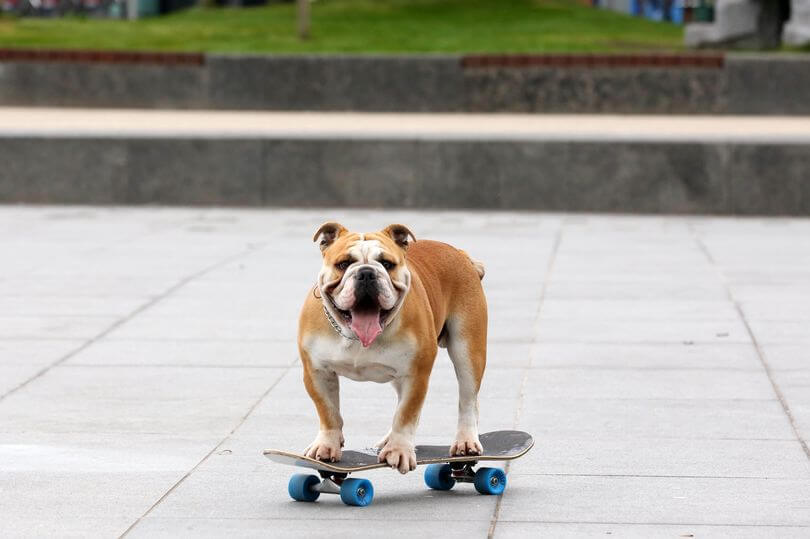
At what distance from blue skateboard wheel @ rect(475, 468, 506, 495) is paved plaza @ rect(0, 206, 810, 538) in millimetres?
39

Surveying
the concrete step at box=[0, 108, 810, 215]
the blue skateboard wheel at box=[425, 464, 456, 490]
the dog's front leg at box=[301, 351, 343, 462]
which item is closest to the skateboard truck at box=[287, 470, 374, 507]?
the dog's front leg at box=[301, 351, 343, 462]

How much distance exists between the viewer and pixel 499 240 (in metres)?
14.9

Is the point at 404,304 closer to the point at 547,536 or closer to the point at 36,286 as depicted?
the point at 547,536

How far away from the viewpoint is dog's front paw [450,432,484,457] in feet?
19.6

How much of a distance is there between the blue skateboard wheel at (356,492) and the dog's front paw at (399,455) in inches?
7.3

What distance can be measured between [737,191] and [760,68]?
479cm

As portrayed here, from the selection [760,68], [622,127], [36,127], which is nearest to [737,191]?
[622,127]

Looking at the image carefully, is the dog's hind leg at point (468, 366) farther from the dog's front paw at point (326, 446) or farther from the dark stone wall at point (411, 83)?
the dark stone wall at point (411, 83)

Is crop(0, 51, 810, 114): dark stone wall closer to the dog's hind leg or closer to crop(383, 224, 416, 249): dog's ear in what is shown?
the dog's hind leg

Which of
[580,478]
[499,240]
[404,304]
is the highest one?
[404,304]

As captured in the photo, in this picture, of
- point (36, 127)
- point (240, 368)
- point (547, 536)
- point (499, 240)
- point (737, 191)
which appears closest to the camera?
point (547, 536)

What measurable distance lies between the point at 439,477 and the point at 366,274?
3.77 feet

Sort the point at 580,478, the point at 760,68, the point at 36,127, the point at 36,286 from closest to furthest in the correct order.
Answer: the point at 580,478
the point at 36,286
the point at 36,127
the point at 760,68

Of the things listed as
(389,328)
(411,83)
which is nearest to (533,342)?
(389,328)
